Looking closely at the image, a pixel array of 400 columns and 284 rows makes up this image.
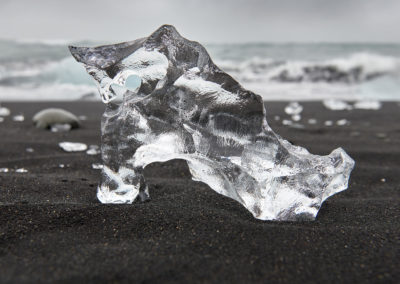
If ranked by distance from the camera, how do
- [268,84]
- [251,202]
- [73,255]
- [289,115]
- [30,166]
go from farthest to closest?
[268,84]
[289,115]
[30,166]
[251,202]
[73,255]

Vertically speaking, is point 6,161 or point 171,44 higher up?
point 171,44

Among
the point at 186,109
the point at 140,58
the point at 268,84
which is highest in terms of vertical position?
the point at 140,58

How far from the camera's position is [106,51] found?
1630mm

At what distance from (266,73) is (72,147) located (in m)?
9.31

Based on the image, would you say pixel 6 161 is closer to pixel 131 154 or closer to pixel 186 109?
pixel 131 154

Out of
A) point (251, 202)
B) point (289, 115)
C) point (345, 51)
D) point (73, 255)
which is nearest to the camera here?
point (73, 255)

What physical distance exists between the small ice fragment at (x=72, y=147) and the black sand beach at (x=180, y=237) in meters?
0.68

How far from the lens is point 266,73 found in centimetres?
1171

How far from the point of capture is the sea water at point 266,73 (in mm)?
8875

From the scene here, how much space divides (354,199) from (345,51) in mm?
14519

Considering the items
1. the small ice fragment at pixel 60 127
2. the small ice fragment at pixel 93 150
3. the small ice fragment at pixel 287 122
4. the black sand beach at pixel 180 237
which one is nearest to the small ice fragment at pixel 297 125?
the small ice fragment at pixel 287 122

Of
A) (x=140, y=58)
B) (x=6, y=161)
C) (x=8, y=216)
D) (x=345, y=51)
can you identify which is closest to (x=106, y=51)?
(x=140, y=58)

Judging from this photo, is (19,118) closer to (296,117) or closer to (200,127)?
(296,117)

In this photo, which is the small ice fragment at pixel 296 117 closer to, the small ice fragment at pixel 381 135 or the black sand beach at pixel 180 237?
the small ice fragment at pixel 381 135
